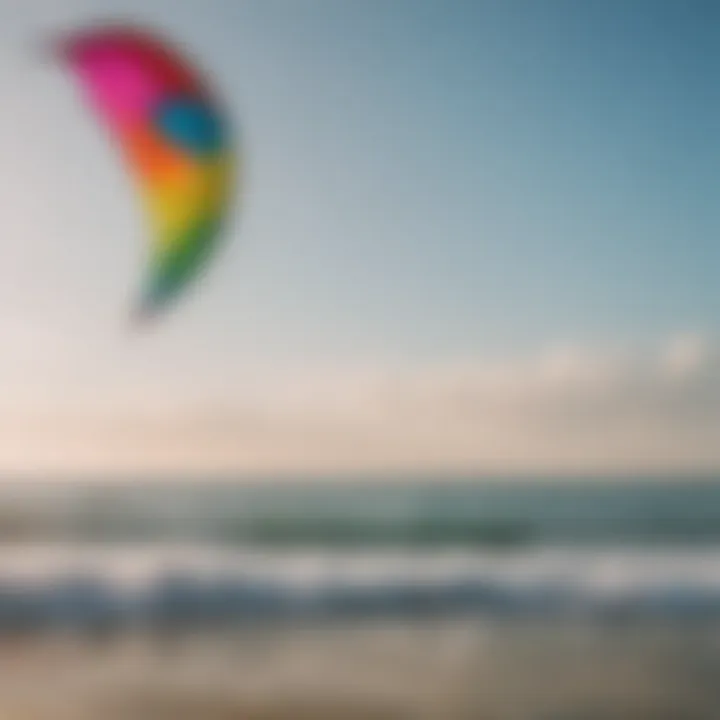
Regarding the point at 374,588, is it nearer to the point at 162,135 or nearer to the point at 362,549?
the point at 362,549

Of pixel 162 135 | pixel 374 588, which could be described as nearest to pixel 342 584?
pixel 374 588

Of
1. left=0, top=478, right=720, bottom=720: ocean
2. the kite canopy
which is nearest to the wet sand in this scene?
left=0, top=478, right=720, bottom=720: ocean

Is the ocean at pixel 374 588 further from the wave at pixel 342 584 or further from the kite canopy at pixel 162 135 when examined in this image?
the kite canopy at pixel 162 135

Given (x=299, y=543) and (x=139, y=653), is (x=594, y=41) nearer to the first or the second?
(x=299, y=543)

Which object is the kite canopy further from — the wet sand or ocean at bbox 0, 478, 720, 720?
the wet sand

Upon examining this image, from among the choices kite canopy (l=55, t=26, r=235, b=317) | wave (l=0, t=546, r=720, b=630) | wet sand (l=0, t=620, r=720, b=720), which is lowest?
wet sand (l=0, t=620, r=720, b=720)

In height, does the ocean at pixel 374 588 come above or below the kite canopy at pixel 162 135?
below

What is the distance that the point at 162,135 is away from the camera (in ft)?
5.25

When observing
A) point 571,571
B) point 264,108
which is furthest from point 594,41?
point 571,571

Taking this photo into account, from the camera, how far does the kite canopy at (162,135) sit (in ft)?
5.22

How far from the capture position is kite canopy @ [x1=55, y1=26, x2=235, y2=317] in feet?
5.22

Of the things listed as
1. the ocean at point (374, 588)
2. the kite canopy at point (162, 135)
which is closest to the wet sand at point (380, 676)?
the ocean at point (374, 588)

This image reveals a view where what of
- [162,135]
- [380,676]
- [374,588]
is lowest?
[380,676]

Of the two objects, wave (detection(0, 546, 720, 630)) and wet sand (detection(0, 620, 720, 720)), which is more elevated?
wave (detection(0, 546, 720, 630))
